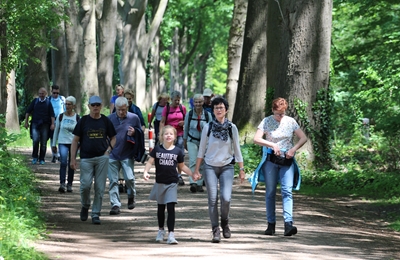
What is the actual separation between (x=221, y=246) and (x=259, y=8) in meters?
15.8

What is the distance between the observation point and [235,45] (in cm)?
2920

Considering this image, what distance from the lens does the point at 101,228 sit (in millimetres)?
12117

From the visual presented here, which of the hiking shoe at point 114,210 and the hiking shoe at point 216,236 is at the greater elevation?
the hiking shoe at point 114,210

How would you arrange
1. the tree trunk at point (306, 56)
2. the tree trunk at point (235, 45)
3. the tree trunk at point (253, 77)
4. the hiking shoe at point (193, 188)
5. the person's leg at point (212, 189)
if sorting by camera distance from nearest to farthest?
the person's leg at point (212, 189)
the hiking shoe at point (193, 188)
the tree trunk at point (306, 56)
the tree trunk at point (253, 77)
the tree trunk at point (235, 45)

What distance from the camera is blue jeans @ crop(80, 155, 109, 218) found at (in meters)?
12.6

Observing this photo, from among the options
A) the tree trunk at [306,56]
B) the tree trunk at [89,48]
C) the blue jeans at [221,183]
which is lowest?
the blue jeans at [221,183]

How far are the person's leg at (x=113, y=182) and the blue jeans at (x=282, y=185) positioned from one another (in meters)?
2.74

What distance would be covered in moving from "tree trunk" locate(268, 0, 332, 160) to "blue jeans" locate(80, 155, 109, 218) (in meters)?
7.54

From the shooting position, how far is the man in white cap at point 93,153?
12.6m

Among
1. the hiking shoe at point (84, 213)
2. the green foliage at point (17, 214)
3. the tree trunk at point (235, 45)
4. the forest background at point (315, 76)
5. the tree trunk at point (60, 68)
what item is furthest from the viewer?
the tree trunk at point (60, 68)

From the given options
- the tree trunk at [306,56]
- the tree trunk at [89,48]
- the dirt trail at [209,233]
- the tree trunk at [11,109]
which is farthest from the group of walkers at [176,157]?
the tree trunk at [89,48]

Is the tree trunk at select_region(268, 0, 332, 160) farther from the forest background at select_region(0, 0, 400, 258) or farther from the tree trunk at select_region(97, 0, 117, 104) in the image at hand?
the tree trunk at select_region(97, 0, 117, 104)

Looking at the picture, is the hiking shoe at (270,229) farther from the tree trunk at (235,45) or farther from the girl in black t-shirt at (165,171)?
the tree trunk at (235,45)

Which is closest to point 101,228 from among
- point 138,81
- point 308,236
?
point 308,236
